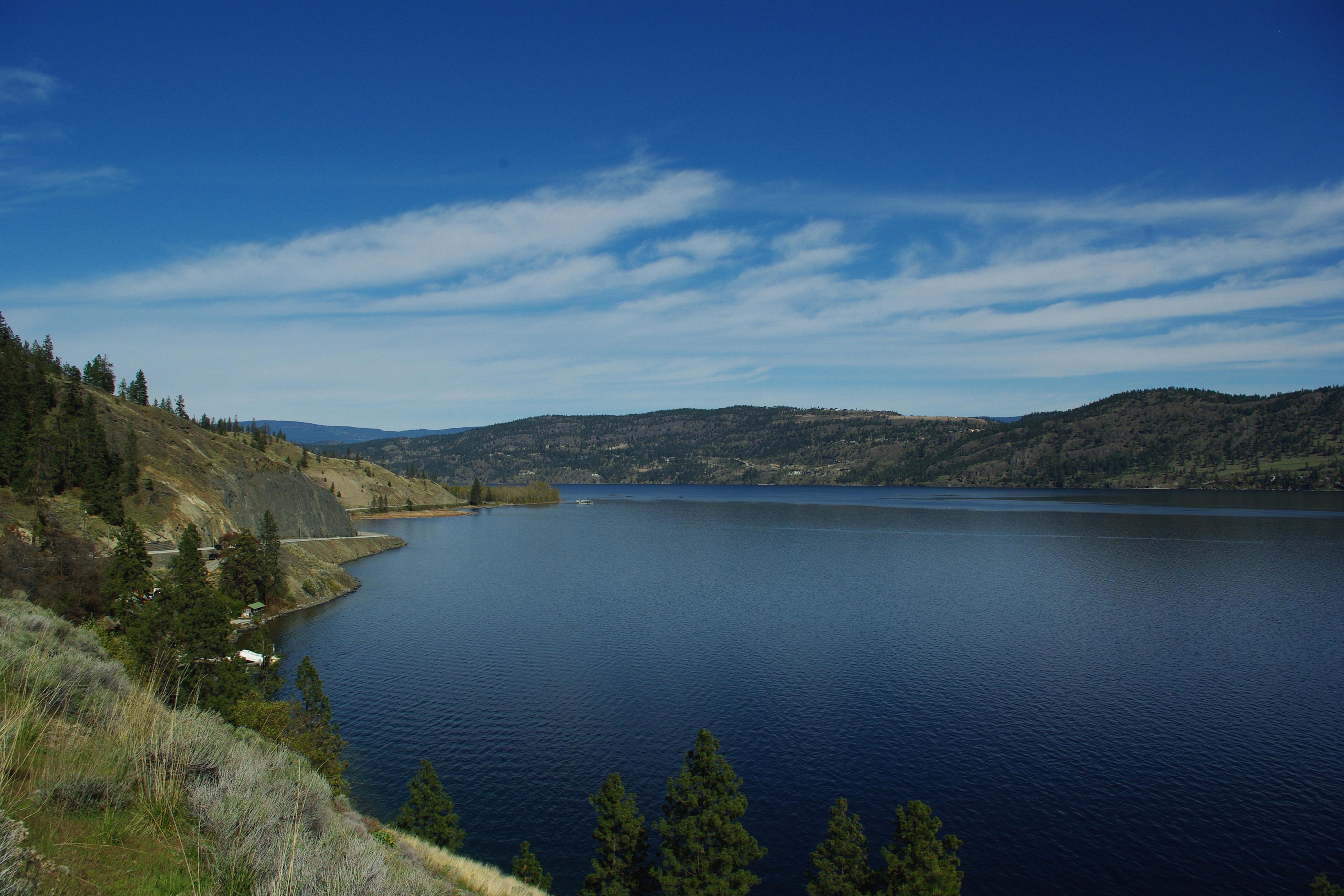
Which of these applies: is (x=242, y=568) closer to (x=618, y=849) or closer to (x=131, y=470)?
(x=131, y=470)

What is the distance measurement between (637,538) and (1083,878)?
13163 cm

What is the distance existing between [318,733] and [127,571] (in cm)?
2929

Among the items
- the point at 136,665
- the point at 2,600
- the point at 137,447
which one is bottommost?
the point at 136,665

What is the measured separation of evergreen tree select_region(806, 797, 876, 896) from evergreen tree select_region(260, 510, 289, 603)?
77639 mm

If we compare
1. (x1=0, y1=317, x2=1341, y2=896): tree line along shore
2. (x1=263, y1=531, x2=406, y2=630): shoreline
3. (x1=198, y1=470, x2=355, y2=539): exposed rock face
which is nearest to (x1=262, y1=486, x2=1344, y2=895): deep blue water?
(x1=0, y1=317, x2=1341, y2=896): tree line along shore

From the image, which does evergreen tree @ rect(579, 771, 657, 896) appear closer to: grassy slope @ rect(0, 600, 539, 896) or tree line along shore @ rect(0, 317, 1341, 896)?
tree line along shore @ rect(0, 317, 1341, 896)

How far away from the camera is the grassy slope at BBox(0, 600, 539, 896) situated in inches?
398

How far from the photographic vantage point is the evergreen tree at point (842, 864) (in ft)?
90.1

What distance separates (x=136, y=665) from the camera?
32875 millimetres

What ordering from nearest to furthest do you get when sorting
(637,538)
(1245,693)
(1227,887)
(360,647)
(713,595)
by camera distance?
(1227,887)
(1245,693)
(360,647)
(713,595)
(637,538)

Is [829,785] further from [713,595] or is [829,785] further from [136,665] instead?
[713,595]

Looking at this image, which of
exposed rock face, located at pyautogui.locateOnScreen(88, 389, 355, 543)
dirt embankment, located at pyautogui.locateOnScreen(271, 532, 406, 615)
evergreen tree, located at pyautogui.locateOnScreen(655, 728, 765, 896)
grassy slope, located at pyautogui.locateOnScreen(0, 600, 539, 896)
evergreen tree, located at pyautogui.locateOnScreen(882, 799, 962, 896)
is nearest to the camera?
grassy slope, located at pyautogui.locateOnScreen(0, 600, 539, 896)

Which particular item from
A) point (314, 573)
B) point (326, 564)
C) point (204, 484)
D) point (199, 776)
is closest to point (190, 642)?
point (199, 776)

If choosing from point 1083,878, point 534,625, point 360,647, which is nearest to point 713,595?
point 534,625
